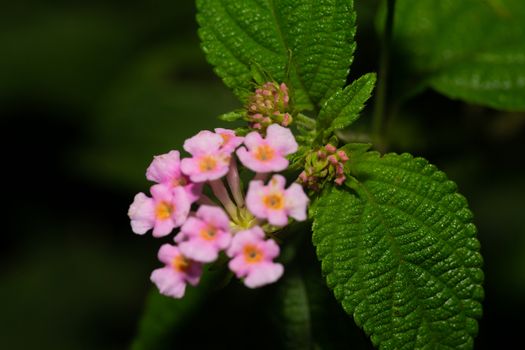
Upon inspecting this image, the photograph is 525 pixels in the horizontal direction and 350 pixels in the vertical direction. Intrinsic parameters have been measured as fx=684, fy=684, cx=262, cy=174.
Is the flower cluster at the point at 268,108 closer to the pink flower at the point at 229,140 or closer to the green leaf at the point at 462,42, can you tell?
the pink flower at the point at 229,140

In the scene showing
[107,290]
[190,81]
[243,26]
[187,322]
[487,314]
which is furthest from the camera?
[107,290]

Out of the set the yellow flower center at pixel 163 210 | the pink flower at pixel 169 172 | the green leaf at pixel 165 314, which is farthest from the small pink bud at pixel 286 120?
the green leaf at pixel 165 314

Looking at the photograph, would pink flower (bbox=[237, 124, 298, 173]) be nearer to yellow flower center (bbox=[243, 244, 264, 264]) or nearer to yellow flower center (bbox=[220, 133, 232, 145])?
yellow flower center (bbox=[220, 133, 232, 145])

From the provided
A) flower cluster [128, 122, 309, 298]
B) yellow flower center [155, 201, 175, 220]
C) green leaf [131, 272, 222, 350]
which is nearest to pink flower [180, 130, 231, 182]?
flower cluster [128, 122, 309, 298]

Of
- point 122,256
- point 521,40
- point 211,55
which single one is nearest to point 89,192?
point 122,256

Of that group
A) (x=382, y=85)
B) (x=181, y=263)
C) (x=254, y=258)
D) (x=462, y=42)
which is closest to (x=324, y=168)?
(x=254, y=258)

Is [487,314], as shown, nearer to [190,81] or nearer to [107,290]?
[190,81]
